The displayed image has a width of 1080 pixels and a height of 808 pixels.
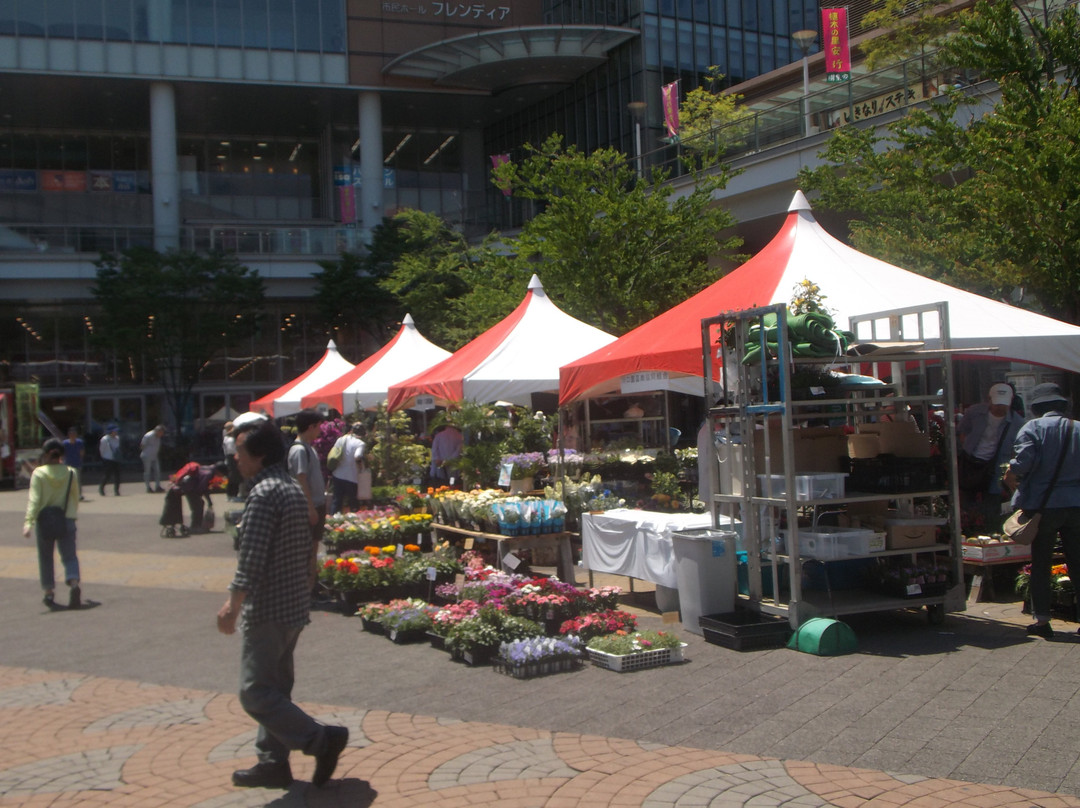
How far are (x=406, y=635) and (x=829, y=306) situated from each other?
172 inches

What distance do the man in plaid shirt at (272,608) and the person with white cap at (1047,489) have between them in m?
5.08

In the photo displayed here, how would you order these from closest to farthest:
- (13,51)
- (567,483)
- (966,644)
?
(966,644)
(567,483)
(13,51)

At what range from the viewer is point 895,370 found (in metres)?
8.81

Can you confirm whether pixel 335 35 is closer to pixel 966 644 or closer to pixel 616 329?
pixel 616 329

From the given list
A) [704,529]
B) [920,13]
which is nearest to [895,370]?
[704,529]

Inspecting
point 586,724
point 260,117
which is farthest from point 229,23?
point 586,724

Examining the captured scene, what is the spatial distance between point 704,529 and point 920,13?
63.2 feet

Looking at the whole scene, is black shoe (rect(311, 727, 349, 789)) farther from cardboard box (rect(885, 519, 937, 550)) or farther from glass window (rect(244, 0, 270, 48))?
glass window (rect(244, 0, 270, 48))

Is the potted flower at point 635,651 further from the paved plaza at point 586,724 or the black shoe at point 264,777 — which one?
the black shoe at point 264,777

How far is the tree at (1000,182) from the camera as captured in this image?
1009 centimetres

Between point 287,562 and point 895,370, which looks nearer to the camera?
point 287,562

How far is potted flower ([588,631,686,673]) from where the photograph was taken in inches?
266

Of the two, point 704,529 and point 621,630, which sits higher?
point 704,529

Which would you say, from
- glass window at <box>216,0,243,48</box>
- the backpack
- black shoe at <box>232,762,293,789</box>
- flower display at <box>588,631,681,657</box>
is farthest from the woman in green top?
glass window at <box>216,0,243,48</box>
